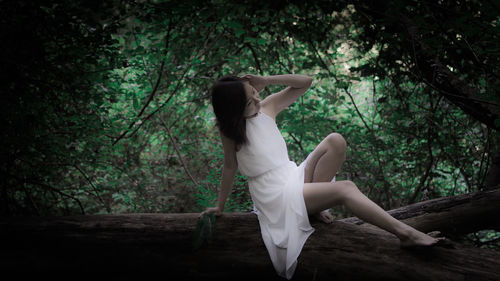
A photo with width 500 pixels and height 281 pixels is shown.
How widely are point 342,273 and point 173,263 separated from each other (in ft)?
3.93

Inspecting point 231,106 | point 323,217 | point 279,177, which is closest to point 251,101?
point 231,106

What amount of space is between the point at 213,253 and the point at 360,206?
3.60ft

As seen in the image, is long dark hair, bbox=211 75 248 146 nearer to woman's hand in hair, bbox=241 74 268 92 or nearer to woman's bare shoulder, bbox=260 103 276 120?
woman's hand in hair, bbox=241 74 268 92

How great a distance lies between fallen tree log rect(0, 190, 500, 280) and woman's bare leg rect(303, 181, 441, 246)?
0.50 feet

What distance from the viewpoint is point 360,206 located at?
219 centimetres

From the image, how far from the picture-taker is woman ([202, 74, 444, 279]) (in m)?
2.21

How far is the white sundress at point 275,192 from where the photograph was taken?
224cm

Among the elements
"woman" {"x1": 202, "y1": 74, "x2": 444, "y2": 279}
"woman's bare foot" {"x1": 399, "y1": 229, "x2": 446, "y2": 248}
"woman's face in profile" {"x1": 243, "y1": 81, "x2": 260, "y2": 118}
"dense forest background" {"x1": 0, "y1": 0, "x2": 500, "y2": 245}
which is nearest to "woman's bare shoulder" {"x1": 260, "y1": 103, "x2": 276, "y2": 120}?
"woman" {"x1": 202, "y1": 74, "x2": 444, "y2": 279}

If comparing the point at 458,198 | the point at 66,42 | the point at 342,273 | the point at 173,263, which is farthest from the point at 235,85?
the point at 458,198

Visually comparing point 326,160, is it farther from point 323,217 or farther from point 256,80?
point 256,80

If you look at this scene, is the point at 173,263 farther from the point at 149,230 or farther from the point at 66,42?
the point at 66,42

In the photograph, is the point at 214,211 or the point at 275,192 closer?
the point at 275,192

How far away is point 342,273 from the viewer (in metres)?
2.23

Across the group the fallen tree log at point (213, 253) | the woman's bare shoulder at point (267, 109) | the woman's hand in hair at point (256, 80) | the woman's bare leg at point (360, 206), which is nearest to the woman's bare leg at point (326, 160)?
the woman's bare leg at point (360, 206)
